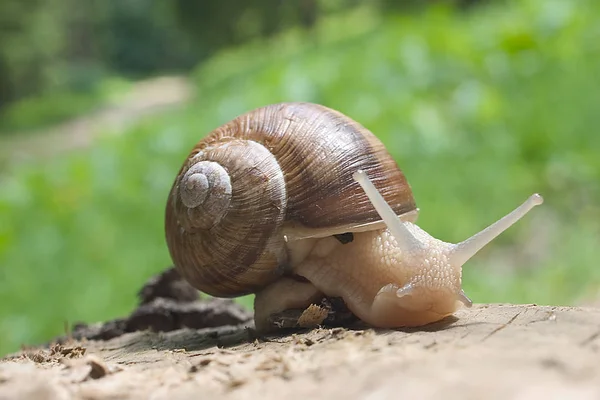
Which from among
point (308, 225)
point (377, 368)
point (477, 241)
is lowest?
point (377, 368)

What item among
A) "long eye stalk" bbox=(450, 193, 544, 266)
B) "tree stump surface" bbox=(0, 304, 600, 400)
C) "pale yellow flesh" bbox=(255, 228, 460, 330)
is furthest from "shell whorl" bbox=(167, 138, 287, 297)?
"long eye stalk" bbox=(450, 193, 544, 266)

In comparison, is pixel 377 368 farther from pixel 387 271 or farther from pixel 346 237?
pixel 346 237

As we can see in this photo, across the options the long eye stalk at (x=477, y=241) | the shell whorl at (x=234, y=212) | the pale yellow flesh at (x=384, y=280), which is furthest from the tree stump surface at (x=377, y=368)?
the shell whorl at (x=234, y=212)

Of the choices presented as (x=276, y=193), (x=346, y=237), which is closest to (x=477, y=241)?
(x=346, y=237)

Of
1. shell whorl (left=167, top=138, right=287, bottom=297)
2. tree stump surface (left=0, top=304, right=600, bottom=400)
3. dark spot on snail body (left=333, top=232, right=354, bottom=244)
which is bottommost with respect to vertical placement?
tree stump surface (left=0, top=304, right=600, bottom=400)

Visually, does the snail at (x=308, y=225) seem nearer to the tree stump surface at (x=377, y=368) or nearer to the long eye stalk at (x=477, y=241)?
the long eye stalk at (x=477, y=241)

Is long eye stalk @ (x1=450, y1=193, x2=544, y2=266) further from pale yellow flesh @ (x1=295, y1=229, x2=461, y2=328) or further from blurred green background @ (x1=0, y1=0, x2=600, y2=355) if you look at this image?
blurred green background @ (x1=0, y1=0, x2=600, y2=355)

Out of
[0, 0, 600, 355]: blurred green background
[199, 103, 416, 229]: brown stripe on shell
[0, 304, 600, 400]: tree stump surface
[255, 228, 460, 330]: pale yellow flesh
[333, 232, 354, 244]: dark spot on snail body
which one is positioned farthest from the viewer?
[0, 0, 600, 355]: blurred green background
